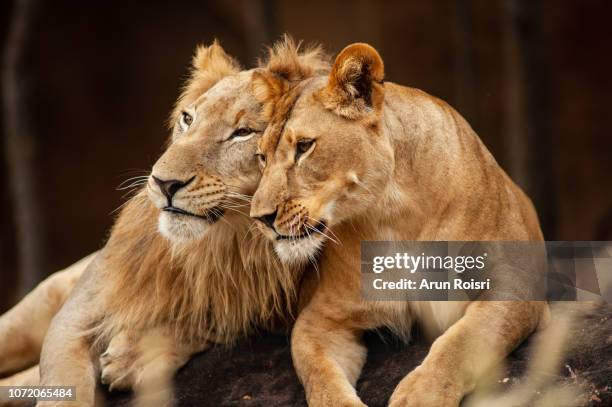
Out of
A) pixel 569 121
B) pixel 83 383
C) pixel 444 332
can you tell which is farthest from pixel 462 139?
pixel 569 121

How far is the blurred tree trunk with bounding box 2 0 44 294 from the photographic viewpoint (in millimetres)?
10102

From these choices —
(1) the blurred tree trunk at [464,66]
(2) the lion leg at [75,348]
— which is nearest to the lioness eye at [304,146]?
(2) the lion leg at [75,348]

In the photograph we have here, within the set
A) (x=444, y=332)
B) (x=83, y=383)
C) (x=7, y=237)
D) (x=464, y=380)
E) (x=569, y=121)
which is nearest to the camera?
(x=464, y=380)

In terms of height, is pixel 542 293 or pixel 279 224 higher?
pixel 279 224

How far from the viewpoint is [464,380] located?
3.75 metres

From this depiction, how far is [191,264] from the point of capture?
15.0ft

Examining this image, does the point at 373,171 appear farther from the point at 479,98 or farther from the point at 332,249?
the point at 479,98

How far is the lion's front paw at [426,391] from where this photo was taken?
3605 mm

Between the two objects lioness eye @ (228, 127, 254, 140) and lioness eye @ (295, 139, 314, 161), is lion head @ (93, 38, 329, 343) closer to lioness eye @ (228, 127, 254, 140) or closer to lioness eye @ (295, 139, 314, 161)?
lioness eye @ (228, 127, 254, 140)

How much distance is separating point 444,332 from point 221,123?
4.06 ft

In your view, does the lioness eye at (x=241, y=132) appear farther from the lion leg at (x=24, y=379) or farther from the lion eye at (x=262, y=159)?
the lion leg at (x=24, y=379)

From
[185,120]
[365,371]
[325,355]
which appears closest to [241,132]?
[185,120]

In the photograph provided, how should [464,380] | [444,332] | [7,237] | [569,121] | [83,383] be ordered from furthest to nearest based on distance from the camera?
1. [7,237]
2. [569,121]
3. [83,383]
4. [444,332]
5. [464,380]

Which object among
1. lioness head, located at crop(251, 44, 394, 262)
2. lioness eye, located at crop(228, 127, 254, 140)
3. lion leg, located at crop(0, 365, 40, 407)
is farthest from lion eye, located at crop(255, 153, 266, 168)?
lion leg, located at crop(0, 365, 40, 407)
